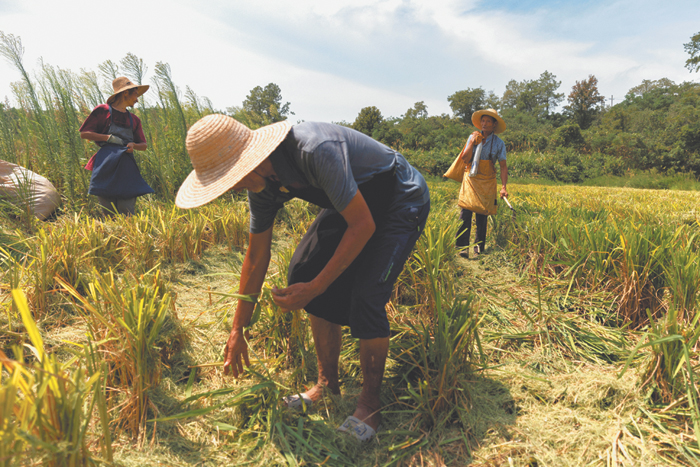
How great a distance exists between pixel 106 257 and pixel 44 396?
6.55 feet

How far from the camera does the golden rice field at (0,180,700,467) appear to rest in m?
1.22

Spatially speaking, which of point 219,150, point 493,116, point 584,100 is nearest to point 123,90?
point 219,150

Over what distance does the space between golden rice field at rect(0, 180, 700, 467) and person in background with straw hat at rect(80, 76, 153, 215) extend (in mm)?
769

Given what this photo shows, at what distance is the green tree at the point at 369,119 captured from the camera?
24147mm

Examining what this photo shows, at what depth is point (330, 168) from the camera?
3.92 ft

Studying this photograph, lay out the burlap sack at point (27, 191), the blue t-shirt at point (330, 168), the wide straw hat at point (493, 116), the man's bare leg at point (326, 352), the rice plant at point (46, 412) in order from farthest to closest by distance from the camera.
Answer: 1. the wide straw hat at point (493, 116)
2. the burlap sack at point (27, 191)
3. the man's bare leg at point (326, 352)
4. the blue t-shirt at point (330, 168)
5. the rice plant at point (46, 412)

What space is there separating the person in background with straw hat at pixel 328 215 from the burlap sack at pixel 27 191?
2.87 m

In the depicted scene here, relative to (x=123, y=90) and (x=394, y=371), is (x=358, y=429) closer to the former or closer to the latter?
(x=394, y=371)

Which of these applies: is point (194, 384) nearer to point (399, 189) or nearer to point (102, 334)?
point (102, 334)

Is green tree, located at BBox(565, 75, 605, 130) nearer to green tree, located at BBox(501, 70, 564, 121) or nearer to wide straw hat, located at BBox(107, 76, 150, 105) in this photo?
green tree, located at BBox(501, 70, 564, 121)

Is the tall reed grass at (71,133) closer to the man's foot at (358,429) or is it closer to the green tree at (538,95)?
the man's foot at (358,429)

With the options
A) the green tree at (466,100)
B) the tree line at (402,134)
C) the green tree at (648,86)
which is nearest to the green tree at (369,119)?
the tree line at (402,134)

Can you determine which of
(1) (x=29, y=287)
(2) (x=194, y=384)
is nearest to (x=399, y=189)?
(2) (x=194, y=384)

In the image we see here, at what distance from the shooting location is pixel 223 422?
4.80 ft
